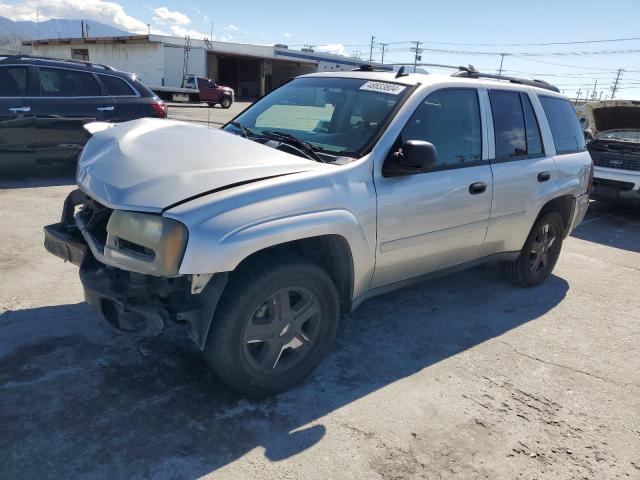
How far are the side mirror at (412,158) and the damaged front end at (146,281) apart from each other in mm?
1309

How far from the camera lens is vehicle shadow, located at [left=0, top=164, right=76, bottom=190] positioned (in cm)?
741

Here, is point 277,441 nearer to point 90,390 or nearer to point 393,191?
point 90,390

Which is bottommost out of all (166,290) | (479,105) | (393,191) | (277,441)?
(277,441)

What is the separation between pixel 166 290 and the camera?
2.69 meters

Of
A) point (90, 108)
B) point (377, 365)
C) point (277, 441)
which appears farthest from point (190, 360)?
point (90, 108)

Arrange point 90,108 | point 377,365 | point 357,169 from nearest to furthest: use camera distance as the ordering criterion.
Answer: point 357,169 → point 377,365 → point 90,108

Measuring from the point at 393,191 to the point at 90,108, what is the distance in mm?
6190

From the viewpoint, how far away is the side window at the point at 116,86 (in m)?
8.04

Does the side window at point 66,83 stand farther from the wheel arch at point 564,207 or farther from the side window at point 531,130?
the wheel arch at point 564,207

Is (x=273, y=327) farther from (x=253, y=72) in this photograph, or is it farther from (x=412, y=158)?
(x=253, y=72)

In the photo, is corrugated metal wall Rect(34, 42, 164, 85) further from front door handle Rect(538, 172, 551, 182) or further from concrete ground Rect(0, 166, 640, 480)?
front door handle Rect(538, 172, 551, 182)

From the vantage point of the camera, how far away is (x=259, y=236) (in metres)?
2.56

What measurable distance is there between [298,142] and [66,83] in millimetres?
5838

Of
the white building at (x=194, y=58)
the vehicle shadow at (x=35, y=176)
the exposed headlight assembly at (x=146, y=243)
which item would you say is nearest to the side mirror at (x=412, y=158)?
the exposed headlight assembly at (x=146, y=243)
